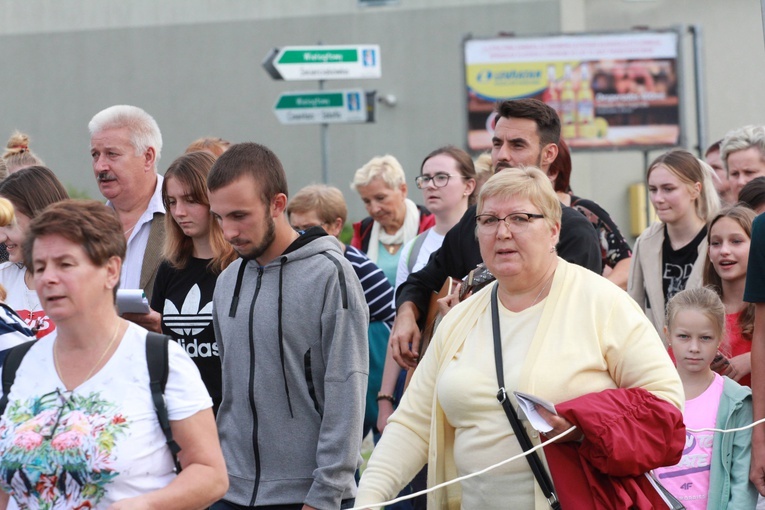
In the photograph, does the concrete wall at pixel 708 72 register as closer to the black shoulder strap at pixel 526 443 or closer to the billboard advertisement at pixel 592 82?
the billboard advertisement at pixel 592 82

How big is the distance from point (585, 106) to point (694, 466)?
14505mm

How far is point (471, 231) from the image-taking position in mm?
4730

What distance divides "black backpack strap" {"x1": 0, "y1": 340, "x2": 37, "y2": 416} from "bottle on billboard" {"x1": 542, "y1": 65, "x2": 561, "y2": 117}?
16133 millimetres

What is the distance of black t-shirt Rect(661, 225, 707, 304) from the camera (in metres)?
6.16

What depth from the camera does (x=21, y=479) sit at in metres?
3.01

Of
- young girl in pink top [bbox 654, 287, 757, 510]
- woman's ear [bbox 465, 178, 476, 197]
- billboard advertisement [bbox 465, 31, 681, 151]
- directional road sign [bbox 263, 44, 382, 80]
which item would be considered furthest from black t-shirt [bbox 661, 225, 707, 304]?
billboard advertisement [bbox 465, 31, 681, 151]

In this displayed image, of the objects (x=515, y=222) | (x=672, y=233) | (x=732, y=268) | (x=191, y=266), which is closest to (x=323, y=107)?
(x=672, y=233)

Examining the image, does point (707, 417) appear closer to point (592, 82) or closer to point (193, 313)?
point (193, 313)

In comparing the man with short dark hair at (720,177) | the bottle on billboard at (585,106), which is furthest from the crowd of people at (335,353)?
the bottle on billboard at (585,106)

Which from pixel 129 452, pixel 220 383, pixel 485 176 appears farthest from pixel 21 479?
pixel 485 176

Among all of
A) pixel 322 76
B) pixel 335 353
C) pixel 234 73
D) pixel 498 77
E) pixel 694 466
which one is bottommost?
pixel 694 466

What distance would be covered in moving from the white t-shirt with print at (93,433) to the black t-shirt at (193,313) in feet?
4.94

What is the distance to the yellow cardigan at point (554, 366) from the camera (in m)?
3.45

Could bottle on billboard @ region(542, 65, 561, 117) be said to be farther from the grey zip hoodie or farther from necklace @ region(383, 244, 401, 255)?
the grey zip hoodie
